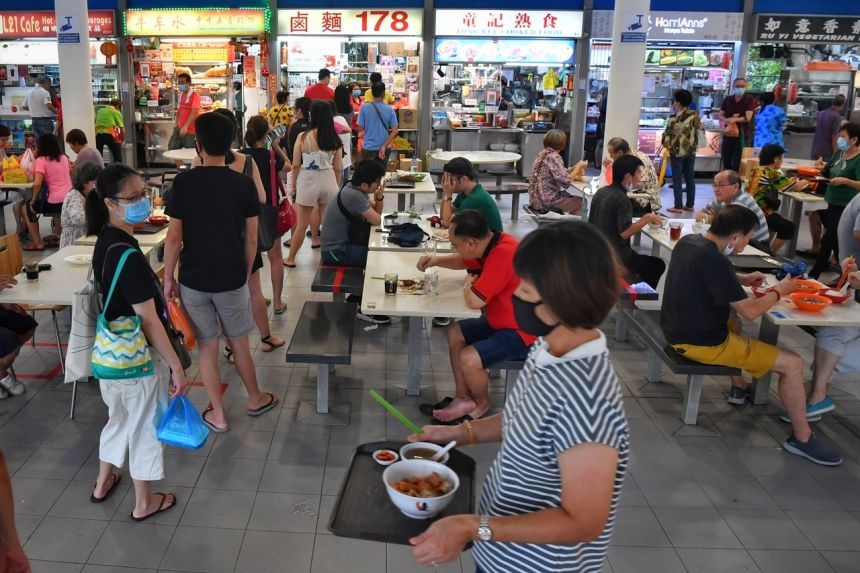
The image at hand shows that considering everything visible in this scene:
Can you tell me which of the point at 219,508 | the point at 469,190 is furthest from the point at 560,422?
the point at 469,190

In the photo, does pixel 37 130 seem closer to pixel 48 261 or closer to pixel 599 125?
pixel 48 261

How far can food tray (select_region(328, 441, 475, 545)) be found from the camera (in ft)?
6.13

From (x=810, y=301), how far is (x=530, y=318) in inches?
130

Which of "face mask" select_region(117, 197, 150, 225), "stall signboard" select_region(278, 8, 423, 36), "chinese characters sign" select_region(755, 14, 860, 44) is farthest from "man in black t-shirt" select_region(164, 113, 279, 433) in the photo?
"chinese characters sign" select_region(755, 14, 860, 44)

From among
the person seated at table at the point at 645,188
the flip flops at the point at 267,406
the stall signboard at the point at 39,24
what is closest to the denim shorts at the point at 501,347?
the flip flops at the point at 267,406

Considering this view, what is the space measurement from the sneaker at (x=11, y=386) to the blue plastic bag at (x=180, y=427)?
2007 mm

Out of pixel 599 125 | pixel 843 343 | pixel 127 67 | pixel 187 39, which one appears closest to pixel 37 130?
pixel 127 67

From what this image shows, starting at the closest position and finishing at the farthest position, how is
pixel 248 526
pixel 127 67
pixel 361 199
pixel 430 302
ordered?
1. pixel 248 526
2. pixel 430 302
3. pixel 361 199
4. pixel 127 67

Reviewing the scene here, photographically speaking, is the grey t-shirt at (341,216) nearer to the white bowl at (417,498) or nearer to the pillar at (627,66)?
the white bowl at (417,498)

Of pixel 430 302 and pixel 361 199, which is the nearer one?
pixel 430 302

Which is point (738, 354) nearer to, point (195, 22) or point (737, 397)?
point (737, 397)

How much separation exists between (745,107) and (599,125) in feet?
8.58

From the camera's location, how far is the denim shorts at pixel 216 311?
4004 millimetres

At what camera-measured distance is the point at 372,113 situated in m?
9.37
